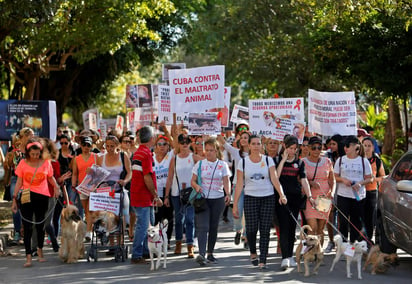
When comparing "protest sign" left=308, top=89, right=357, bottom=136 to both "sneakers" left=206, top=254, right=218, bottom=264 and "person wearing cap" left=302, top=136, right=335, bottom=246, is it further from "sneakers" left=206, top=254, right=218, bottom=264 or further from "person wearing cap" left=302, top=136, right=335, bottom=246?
"sneakers" left=206, top=254, right=218, bottom=264

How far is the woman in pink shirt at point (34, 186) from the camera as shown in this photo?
11336 millimetres

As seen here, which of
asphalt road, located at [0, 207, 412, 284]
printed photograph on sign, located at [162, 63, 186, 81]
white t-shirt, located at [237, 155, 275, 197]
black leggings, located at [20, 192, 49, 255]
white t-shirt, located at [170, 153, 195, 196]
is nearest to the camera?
asphalt road, located at [0, 207, 412, 284]

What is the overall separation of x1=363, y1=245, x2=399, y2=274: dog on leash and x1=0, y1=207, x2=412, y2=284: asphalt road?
0.11 metres

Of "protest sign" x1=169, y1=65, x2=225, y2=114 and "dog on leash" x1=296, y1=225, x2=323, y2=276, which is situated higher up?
"protest sign" x1=169, y1=65, x2=225, y2=114

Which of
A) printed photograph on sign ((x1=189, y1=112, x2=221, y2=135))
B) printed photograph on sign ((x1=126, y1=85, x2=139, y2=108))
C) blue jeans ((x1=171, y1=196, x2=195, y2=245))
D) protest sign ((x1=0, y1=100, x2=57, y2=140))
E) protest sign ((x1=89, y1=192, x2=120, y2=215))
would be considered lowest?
blue jeans ((x1=171, y1=196, x2=195, y2=245))

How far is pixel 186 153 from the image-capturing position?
12.5m

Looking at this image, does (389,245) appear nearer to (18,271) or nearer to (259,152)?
(259,152)

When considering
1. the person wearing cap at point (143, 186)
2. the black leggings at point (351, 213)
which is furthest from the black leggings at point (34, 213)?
the black leggings at point (351, 213)

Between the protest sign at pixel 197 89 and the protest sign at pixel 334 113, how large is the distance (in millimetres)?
2134

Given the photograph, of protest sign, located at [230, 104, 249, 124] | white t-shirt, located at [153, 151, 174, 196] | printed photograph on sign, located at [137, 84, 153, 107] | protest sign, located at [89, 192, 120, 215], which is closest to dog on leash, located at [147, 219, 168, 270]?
protest sign, located at [89, 192, 120, 215]

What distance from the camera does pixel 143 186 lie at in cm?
1119

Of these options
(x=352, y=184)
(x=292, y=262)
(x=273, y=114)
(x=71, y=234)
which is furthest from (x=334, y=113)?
(x=71, y=234)

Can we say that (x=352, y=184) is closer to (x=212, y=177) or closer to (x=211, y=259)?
(x=212, y=177)

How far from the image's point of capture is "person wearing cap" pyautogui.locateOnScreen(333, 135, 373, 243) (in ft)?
38.9
